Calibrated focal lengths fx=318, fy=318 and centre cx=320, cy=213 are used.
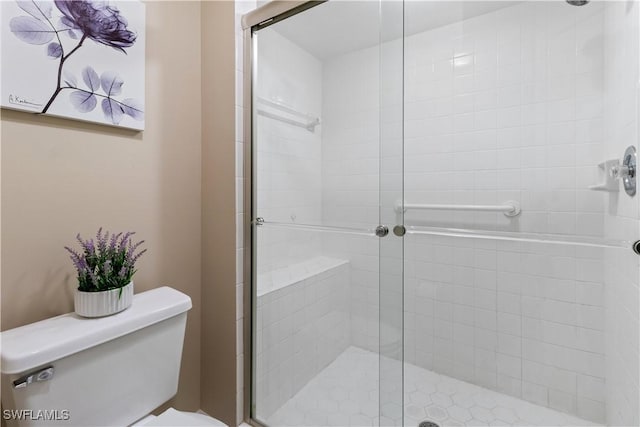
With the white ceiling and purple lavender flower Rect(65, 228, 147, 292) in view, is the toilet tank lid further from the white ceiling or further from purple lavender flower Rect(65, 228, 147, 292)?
the white ceiling

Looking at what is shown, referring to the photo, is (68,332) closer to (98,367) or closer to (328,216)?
(98,367)

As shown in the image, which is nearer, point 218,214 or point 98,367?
point 98,367

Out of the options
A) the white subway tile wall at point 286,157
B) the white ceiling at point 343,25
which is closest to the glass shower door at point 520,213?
the white ceiling at point 343,25

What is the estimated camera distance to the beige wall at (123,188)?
0.92 m

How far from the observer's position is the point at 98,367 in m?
0.88

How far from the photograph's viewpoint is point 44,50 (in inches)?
36.8

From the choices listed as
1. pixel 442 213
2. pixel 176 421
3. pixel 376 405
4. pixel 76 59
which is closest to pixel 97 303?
pixel 176 421

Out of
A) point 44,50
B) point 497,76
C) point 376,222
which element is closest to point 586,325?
point 376,222

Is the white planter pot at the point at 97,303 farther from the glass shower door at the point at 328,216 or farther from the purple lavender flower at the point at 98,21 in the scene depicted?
the purple lavender flower at the point at 98,21

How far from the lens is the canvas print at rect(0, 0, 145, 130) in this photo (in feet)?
2.91

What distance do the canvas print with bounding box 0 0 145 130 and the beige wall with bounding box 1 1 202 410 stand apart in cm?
5

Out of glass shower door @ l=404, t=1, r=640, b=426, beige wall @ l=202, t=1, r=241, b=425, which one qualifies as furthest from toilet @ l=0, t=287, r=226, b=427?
glass shower door @ l=404, t=1, r=640, b=426
